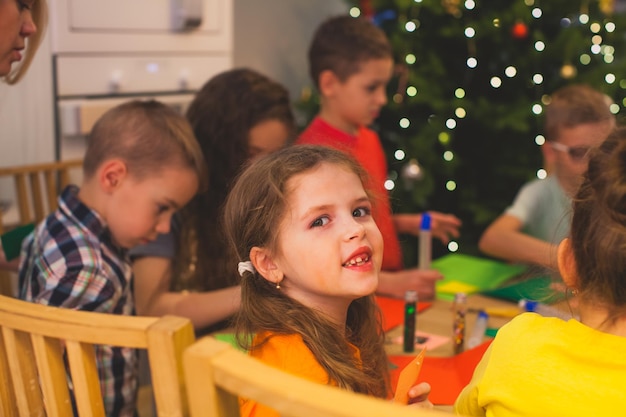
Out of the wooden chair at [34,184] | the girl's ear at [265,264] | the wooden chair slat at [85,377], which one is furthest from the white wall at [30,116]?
the wooden chair slat at [85,377]

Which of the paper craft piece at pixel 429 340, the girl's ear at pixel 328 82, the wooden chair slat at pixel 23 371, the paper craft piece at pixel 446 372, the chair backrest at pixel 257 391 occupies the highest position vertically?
the girl's ear at pixel 328 82

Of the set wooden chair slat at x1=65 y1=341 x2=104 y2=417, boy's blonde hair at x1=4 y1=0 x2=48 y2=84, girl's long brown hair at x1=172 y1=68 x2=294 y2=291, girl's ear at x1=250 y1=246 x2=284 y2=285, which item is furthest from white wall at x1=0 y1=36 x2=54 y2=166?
wooden chair slat at x1=65 y1=341 x2=104 y2=417

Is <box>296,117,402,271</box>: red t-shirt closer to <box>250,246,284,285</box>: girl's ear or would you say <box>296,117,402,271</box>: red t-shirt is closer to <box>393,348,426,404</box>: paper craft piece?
<box>250,246,284,285</box>: girl's ear

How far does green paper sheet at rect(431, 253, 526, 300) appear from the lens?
188 cm

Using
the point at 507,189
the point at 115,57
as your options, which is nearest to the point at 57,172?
the point at 115,57

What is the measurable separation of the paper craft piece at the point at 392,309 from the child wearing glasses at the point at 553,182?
0.45 metres

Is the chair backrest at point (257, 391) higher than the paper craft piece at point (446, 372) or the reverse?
higher

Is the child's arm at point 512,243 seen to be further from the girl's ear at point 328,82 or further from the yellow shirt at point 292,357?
the yellow shirt at point 292,357

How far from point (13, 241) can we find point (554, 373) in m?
1.14

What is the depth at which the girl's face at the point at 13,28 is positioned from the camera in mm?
1318

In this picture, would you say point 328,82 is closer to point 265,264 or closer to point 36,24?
point 36,24

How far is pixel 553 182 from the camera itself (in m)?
2.31

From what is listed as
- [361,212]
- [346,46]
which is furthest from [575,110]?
[361,212]

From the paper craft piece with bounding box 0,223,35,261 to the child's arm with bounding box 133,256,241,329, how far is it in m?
0.26
